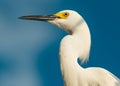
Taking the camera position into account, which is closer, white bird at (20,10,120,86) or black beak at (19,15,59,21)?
white bird at (20,10,120,86)

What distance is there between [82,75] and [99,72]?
257 millimetres

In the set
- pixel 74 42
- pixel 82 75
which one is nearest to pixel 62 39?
pixel 74 42

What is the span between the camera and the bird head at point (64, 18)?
6.74 meters

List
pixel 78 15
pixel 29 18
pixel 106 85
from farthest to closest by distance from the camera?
pixel 29 18 < pixel 78 15 < pixel 106 85

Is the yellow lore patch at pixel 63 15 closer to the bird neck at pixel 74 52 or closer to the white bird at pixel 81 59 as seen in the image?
the white bird at pixel 81 59

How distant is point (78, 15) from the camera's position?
670 cm

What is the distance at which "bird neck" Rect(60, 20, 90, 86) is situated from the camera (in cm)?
631

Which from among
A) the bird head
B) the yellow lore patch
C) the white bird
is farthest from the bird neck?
the yellow lore patch

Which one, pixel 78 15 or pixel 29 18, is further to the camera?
pixel 29 18

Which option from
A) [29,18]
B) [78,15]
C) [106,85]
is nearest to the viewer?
[106,85]

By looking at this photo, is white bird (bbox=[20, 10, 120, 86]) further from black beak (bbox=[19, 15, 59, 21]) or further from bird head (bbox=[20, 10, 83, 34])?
black beak (bbox=[19, 15, 59, 21])

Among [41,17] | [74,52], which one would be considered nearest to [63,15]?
[41,17]

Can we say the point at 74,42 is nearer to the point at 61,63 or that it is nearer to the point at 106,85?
the point at 61,63

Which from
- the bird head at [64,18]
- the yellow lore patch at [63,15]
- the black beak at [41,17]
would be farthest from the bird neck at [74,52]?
the black beak at [41,17]
